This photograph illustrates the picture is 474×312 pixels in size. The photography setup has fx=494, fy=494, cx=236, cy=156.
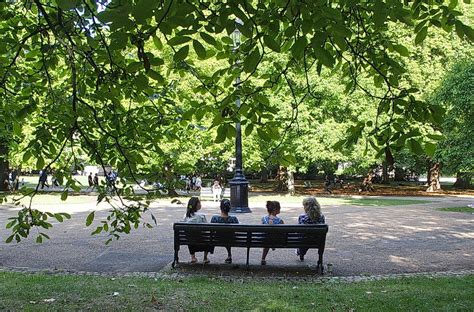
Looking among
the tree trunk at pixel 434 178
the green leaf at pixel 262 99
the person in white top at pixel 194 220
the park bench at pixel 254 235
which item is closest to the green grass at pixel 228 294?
the park bench at pixel 254 235

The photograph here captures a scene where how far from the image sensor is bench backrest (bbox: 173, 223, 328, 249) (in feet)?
26.9

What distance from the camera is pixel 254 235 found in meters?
8.38

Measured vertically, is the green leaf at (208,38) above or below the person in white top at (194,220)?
above

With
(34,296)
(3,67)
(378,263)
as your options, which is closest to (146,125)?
(3,67)

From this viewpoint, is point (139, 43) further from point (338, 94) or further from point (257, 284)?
point (338, 94)

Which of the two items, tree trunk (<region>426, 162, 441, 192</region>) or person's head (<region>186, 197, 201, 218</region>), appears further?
tree trunk (<region>426, 162, 441, 192</region>)

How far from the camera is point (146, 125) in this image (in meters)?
5.75

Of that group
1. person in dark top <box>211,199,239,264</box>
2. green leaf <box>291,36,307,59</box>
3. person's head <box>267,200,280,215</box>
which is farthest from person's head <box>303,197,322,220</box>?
green leaf <box>291,36,307,59</box>

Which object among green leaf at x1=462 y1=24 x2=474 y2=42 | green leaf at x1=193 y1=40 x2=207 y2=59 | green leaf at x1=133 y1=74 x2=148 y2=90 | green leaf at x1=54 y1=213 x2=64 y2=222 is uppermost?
green leaf at x1=462 y1=24 x2=474 y2=42

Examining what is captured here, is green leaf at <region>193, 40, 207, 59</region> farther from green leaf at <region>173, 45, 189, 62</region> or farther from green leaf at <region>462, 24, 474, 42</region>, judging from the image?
green leaf at <region>462, 24, 474, 42</region>

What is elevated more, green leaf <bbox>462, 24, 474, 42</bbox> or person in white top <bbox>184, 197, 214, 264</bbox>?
green leaf <bbox>462, 24, 474, 42</bbox>

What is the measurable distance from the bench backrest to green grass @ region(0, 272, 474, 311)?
87 centimetres

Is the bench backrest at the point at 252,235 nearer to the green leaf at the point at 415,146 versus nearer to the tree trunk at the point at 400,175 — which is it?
the green leaf at the point at 415,146

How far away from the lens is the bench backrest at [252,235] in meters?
8.19
